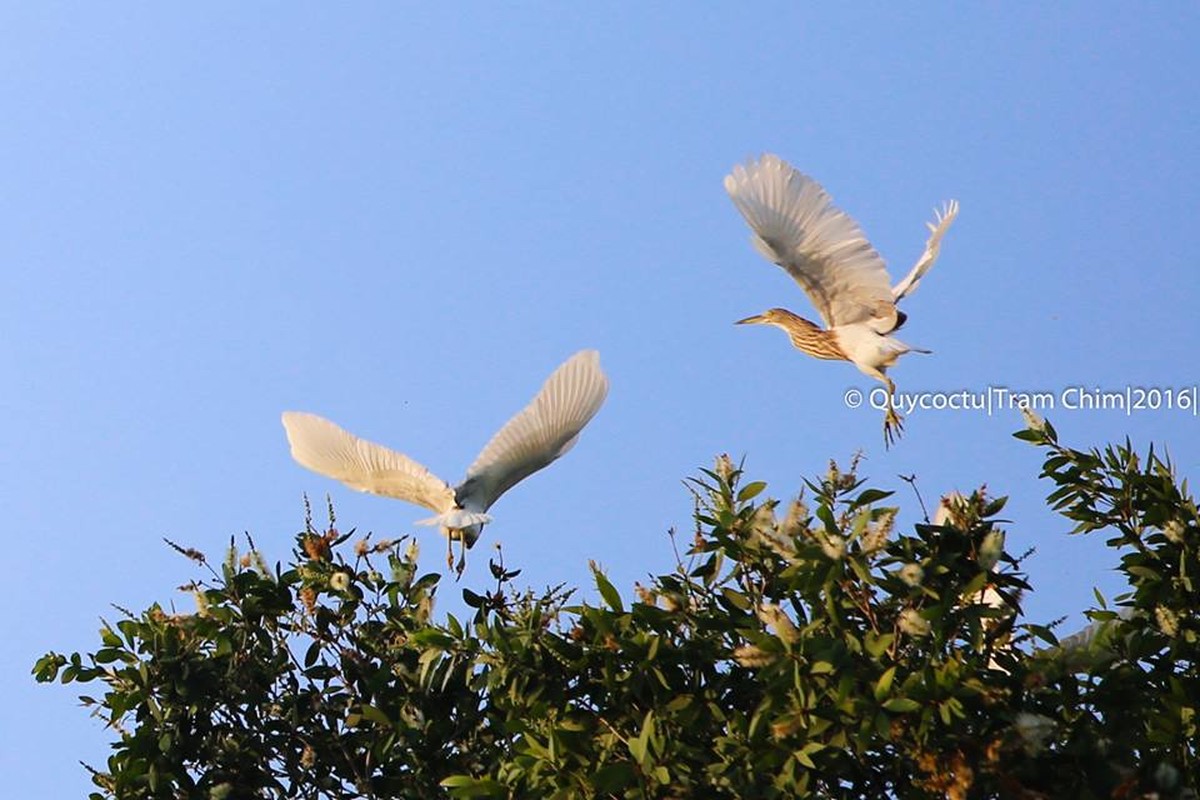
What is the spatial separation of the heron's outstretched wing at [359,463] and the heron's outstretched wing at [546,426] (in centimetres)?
15

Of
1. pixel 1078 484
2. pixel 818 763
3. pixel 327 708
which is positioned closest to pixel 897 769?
pixel 818 763

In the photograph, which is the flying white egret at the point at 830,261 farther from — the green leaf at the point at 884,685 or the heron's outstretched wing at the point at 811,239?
the green leaf at the point at 884,685

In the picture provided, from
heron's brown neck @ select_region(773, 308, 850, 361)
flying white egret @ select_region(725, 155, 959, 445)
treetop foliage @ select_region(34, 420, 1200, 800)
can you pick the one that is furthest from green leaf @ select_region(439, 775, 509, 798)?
heron's brown neck @ select_region(773, 308, 850, 361)

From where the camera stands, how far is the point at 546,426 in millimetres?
6926

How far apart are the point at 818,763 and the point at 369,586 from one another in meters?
1.99

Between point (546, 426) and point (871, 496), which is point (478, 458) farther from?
point (871, 496)

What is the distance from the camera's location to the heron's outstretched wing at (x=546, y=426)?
6.88 m

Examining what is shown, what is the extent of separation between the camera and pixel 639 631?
4730 mm

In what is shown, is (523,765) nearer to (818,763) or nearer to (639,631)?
(639,631)

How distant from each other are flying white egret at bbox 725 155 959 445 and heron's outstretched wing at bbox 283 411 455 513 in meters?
1.74

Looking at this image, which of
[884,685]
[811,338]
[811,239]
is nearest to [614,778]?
[884,685]

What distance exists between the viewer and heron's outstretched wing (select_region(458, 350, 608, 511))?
22.6 feet

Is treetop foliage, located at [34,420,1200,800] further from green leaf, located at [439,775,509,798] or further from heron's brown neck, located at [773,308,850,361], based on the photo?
heron's brown neck, located at [773,308,850,361]

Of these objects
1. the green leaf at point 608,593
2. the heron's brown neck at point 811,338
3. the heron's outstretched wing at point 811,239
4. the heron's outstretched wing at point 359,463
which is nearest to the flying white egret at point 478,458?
the heron's outstretched wing at point 359,463
